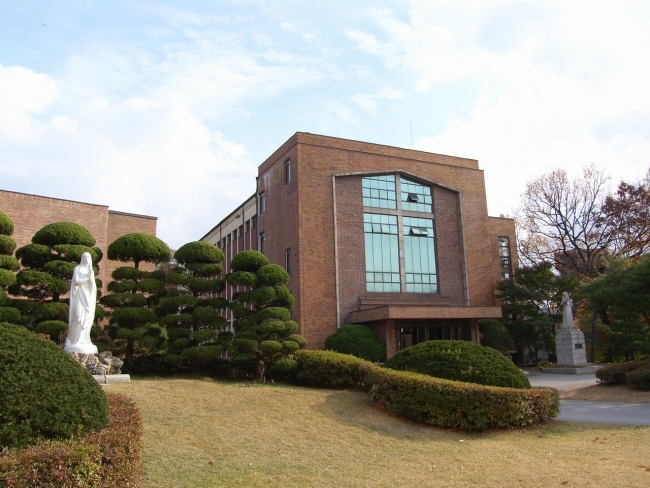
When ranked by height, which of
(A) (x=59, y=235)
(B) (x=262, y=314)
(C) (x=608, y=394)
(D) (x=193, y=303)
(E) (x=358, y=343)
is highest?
(A) (x=59, y=235)

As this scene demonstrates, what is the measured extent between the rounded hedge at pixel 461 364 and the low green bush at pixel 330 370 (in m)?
1.89

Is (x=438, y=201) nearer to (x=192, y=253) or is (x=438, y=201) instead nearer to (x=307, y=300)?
(x=307, y=300)

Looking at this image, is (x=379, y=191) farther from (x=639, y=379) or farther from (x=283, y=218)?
(x=639, y=379)

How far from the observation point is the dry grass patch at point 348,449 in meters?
7.30

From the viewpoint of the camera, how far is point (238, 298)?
1784 cm

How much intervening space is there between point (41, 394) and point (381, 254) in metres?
21.1

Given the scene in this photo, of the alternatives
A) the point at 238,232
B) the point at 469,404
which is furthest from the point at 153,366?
the point at 238,232

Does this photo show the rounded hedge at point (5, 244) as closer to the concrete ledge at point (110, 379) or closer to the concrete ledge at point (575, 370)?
the concrete ledge at point (110, 379)

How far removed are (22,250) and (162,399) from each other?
774 cm

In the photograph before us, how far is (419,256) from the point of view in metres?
27.4

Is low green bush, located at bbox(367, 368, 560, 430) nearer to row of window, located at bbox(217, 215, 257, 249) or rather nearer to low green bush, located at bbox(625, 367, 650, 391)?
low green bush, located at bbox(625, 367, 650, 391)

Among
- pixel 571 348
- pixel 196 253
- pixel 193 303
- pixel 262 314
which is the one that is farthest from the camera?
pixel 571 348

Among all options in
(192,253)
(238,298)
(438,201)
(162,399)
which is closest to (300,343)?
(238,298)

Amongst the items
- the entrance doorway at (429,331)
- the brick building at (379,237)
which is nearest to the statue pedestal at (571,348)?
the brick building at (379,237)
